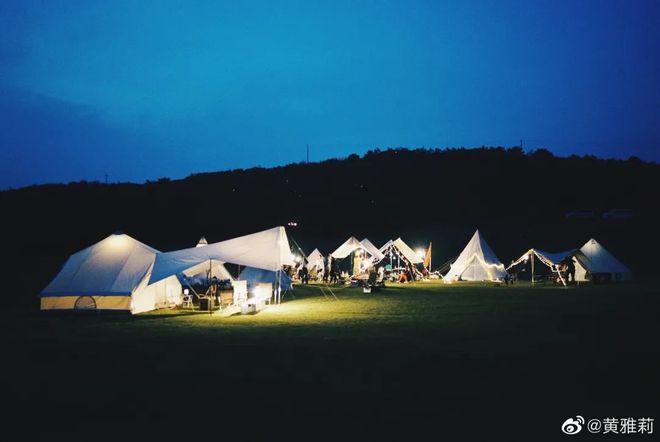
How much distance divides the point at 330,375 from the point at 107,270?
397 inches

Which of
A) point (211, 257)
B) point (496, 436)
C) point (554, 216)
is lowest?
point (496, 436)

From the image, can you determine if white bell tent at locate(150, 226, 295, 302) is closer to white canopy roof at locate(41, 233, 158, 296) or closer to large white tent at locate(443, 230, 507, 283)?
white canopy roof at locate(41, 233, 158, 296)

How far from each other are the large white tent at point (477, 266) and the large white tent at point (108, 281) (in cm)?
1665

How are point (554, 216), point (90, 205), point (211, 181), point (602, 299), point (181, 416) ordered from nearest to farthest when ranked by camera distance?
1. point (181, 416)
2. point (602, 299)
3. point (554, 216)
4. point (90, 205)
5. point (211, 181)

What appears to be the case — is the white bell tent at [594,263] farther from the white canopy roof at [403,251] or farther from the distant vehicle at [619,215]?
the distant vehicle at [619,215]

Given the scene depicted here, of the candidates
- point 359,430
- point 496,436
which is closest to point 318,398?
point 359,430

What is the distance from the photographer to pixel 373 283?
21.9 m

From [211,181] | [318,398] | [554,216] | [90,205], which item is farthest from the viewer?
[211,181]

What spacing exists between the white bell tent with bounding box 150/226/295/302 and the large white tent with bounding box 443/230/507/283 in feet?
44.5

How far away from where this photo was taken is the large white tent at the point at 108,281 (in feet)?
46.8

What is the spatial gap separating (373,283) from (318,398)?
53.1 ft

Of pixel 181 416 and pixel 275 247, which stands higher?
pixel 275 247

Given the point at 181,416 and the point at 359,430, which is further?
the point at 181,416

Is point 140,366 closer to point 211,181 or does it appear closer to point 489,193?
point 489,193
